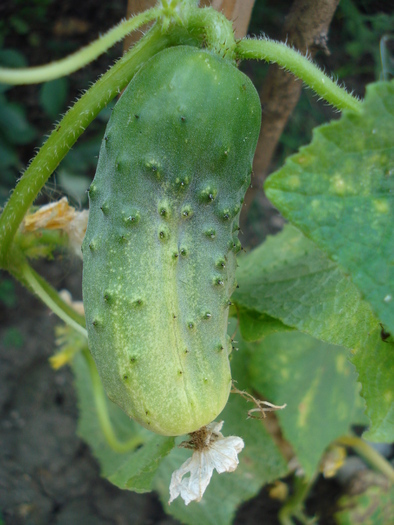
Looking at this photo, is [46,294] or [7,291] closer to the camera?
[46,294]

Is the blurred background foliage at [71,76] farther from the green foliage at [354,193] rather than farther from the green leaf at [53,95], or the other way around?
→ the green foliage at [354,193]

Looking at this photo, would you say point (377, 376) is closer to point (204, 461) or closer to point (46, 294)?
point (204, 461)

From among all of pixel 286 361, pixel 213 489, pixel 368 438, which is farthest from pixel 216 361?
pixel 213 489

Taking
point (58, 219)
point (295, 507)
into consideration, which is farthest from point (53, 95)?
point (295, 507)

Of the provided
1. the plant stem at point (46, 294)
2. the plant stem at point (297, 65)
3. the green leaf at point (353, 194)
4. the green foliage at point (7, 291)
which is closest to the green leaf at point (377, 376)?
the green leaf at point (353, 194)

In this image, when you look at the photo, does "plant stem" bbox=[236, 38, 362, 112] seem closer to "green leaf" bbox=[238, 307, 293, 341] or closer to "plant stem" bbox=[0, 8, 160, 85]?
"plant stem" bbox=[0, 8, 160, 85]

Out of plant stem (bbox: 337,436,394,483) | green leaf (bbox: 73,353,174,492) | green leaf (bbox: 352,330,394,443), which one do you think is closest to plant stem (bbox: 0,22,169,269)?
green leaf (bbox: 352,330,394,443)
